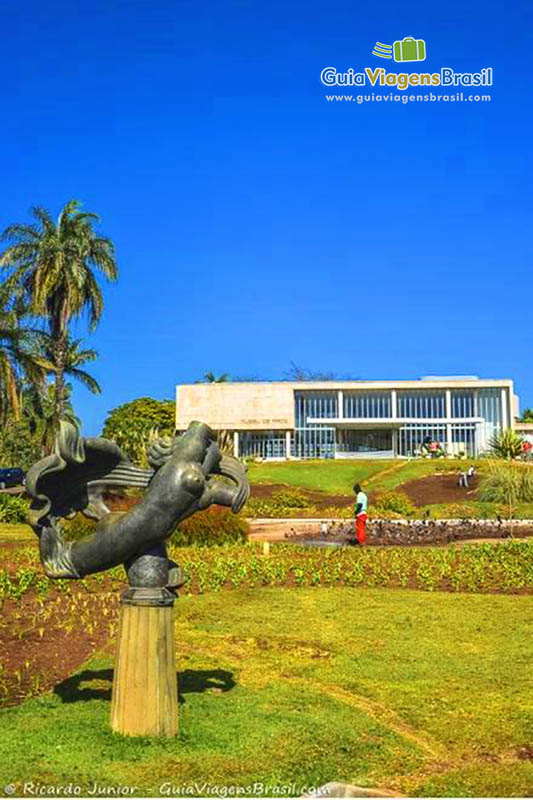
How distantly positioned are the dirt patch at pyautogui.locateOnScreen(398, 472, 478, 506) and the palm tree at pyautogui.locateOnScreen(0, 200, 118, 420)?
584 inches

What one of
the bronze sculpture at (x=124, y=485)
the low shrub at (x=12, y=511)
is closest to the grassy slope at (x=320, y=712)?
the bronze sculpture at (x=124, y=485)

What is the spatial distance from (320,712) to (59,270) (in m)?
30.5

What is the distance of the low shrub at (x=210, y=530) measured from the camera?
1648 centimetres

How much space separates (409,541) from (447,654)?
1077 cm

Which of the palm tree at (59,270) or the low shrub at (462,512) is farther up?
the palm tree at (59,270)

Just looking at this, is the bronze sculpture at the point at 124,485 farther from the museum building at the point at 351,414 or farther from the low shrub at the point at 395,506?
the museum building at the point at 351,414

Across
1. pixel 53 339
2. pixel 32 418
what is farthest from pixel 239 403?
pixel 53 339

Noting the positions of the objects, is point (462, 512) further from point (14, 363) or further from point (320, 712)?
point (320, 712)

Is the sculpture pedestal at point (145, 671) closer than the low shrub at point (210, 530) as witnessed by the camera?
Yes

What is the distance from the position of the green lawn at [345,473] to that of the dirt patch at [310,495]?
1121mm

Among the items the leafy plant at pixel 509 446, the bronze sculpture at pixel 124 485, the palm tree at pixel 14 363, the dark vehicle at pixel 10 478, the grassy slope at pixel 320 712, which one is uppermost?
the palm tree at pixel 14 363

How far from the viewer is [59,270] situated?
111ft

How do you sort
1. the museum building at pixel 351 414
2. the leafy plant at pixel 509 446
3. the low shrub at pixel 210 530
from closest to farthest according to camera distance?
the low shrub at pixel 210 530 → the leafy plant at pixel 509 446 → the museum building at pixel 351 414

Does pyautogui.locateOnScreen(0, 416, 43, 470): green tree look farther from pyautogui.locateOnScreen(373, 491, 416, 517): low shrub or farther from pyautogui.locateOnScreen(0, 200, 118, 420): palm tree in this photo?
pyautogui.locateOnScreen(373, 491, 416, 517): low shrub
